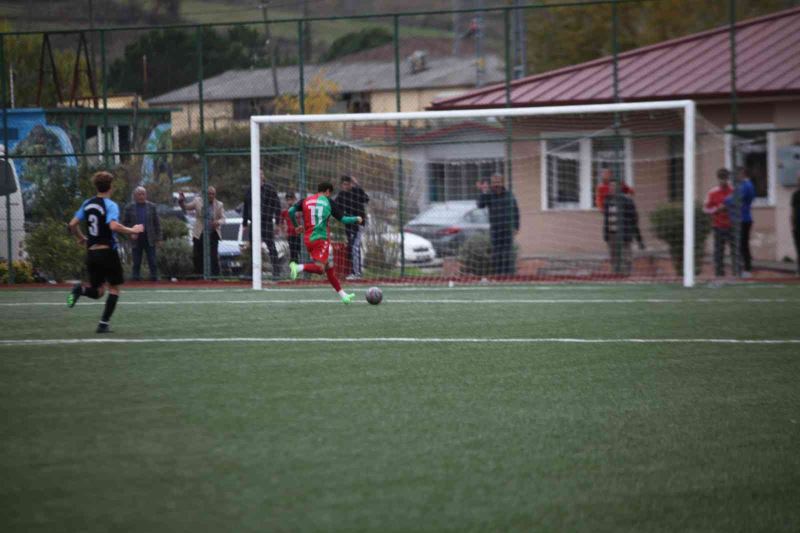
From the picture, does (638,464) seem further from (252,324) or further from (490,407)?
(252,324)

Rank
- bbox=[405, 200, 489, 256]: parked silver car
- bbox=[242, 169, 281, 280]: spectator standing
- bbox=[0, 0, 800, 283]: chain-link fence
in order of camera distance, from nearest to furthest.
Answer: bbox=[242, 169, 281, 280]: spectator standing
bbox=[0, 0, 800, 283]: chain-link fence
bbox=[405, 200, 489, 256]: parked silver car

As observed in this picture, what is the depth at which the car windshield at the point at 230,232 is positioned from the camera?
770 inches

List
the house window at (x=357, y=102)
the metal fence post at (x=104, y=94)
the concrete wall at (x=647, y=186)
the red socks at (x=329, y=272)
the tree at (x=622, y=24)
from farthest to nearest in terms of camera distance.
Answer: the house window at (x=357, y=102) → the tree at (x=622, y=24) → the concrete wall at (x=647, y=186) → the metal fence post at (x=104, y=94) → the red socks at (x=329, y=272)

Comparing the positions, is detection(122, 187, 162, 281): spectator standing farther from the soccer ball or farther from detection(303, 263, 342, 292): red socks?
the soccer ball

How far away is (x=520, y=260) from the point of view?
19062 mm

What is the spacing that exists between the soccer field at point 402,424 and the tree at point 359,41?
45.0m

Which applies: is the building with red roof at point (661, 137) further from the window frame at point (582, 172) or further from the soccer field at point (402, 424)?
the soccer field at point (402, 424)

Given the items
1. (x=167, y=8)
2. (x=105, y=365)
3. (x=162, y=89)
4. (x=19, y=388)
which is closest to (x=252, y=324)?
(x=105, y=365)

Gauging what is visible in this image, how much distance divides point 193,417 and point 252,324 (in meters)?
5.00

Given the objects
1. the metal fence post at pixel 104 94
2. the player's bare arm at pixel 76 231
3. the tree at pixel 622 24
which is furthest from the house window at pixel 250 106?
the player's bare arm at pixel 76 231

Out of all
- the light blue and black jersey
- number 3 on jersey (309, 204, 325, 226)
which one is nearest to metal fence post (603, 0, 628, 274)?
number 3 on jersey (309, 204, 325, 226)

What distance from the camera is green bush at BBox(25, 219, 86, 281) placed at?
62.9 ft

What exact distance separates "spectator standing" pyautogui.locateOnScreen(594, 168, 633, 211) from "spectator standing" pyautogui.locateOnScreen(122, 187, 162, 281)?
26.7ft

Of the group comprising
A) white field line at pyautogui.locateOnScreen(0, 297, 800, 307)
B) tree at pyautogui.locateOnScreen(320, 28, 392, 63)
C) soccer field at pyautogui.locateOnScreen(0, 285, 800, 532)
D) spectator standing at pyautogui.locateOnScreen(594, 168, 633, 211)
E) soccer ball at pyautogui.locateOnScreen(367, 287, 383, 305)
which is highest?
tree at pyautogui.locateOnScreen(320, 28, 392, 63)
